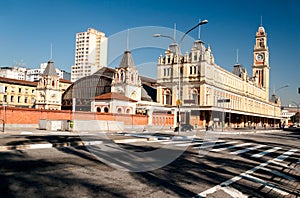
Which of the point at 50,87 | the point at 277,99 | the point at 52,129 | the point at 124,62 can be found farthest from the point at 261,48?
the point at 52,129

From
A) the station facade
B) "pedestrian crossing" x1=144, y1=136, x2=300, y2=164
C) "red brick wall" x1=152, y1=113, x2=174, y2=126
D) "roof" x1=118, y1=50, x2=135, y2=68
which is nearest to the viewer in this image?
"pedestrian crossing" x1=144, y1=136, x2=300, y2=164

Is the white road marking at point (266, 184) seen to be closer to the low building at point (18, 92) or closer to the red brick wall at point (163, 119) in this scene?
the red brick wall at point (163, 119)

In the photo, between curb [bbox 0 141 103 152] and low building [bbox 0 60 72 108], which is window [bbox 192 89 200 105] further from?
curb [bbox 0 141 103 152]

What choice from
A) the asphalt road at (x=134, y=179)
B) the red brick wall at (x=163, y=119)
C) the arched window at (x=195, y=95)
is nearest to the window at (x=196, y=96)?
the arched window at (x=195, y=95)

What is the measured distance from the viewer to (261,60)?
127 metres

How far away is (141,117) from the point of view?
1880 inches

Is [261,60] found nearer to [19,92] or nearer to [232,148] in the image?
[19,92]

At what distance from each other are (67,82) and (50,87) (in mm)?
31390

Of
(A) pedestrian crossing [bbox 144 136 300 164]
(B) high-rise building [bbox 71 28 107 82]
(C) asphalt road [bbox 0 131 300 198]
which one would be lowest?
(A) pedestrian crossing [bbox 144 136 300 164]

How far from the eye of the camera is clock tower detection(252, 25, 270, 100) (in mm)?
124688

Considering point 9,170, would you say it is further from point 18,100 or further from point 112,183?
point 18,100

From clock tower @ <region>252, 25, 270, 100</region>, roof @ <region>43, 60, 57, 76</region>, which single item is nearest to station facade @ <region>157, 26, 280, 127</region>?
roof @ <region>43, 60, 57, 76</region>

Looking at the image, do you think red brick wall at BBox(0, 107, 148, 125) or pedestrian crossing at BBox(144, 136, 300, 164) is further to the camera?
red brick wall at BBox(0, 107, 148, 125)

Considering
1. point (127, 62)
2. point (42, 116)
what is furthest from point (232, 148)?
point (127, 62)
